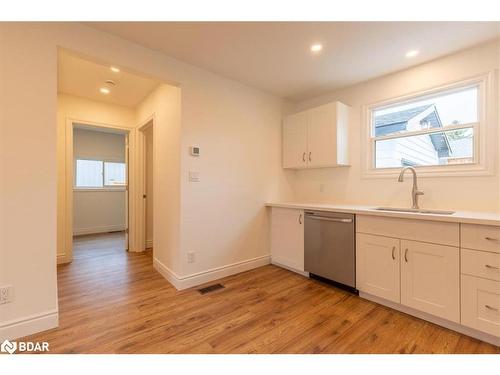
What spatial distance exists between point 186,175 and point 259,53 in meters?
1.47

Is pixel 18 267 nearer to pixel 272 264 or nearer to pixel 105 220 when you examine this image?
pixel 272 264

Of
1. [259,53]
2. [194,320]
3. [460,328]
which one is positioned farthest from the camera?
[259,53]

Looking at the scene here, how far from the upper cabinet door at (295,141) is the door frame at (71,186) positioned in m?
2.56

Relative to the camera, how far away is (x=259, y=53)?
7.53 feet

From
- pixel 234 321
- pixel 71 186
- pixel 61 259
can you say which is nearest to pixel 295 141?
pixel 234 321

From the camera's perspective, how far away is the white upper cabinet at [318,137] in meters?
2.91

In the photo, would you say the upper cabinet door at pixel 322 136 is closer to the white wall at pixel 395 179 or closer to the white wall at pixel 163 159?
the white wall at pixel 395 179

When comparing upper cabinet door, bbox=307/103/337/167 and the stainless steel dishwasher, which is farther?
upper cabinet door, bbox=307/103/337/167

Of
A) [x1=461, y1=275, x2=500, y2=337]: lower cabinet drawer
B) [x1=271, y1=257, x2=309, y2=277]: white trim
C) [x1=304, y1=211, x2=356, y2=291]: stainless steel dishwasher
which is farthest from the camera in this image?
[x1=271, y1=257, x2=309, y2=277]: white trim

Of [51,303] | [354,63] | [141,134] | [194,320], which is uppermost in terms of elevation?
[354,63]

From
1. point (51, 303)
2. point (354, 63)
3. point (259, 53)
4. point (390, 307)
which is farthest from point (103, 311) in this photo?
point (354, 63)

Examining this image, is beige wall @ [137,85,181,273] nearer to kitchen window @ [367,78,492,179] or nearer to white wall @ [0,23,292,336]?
white wall @ [0,23,292,336]

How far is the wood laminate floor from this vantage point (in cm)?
159

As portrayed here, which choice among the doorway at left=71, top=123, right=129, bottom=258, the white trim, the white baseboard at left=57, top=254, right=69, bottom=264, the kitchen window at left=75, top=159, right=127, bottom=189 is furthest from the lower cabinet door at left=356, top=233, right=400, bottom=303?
the kitchen window at left=75, top=159, right=127, bottom=189
